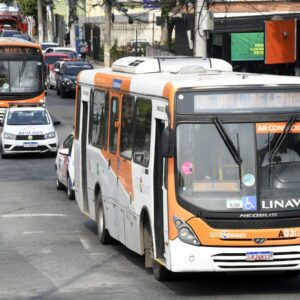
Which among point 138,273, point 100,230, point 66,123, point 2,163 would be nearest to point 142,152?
point 138,273

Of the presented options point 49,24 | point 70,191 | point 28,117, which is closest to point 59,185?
point 70,191

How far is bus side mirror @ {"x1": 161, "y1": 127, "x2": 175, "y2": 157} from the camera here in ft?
42.7

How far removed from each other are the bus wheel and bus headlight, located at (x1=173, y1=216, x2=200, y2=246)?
1.15 meters

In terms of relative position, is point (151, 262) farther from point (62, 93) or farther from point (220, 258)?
point (62, 93)

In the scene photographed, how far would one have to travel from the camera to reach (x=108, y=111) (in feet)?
55.8

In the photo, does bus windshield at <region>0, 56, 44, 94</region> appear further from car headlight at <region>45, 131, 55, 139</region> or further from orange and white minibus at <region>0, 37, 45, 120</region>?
car headlight at <region>45, 131, 55, 139</region>

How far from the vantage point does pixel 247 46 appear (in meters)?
41.8

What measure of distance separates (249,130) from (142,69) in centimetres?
333

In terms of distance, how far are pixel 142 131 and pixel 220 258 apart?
2566mm

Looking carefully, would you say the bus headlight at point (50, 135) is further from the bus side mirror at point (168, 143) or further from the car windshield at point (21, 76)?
the bus side mirror at point (168, 143)

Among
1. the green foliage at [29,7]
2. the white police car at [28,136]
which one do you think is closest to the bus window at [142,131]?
the white police car at [28,136]

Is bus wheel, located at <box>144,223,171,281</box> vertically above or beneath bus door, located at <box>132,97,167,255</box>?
beneath

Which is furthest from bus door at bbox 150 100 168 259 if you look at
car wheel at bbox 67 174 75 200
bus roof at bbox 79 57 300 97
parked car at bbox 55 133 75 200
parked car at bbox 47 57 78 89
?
parked car at bbox 47 57 78 89

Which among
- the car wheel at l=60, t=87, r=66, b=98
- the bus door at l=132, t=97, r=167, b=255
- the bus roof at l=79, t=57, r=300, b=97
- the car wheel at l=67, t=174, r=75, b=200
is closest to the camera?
the bus roof at l=79, t=57, r=300, b=97
